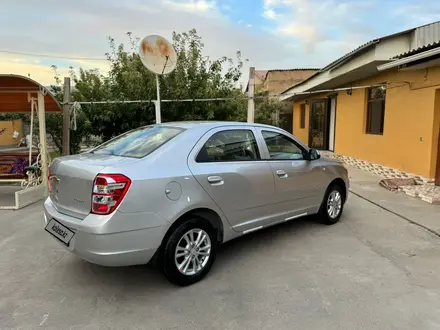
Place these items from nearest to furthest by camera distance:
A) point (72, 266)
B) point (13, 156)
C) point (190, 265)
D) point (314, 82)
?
1. point (190, 265)
2. point (72, 266)
3. point (13, 156)
4. point (314, 82)

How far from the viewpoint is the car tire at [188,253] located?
9.86 feet

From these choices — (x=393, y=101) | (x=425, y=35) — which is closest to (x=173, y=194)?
(x=425, y=35)

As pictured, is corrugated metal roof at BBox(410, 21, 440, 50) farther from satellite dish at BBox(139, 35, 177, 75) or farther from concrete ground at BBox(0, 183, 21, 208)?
concrete ground at BBox(0, 183, 21, 208)

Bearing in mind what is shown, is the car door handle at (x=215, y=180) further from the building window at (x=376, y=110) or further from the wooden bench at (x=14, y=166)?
the building window at (x=376, y=110)

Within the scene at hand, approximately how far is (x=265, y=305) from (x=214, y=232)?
874mm

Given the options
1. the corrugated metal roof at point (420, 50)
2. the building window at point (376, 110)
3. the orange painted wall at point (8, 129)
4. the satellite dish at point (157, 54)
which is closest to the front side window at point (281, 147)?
the satellite dish at point (157, 54)

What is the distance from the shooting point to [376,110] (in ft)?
33.3

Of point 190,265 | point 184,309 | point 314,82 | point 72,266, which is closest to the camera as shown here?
point 184,309

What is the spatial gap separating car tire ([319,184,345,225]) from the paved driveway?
477mm

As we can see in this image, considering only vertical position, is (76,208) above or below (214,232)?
above

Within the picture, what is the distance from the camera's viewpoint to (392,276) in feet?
11.1

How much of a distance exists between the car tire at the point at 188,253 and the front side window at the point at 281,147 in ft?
4.52

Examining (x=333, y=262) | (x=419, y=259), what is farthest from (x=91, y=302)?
(x=419, y=259)

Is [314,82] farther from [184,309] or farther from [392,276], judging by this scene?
[184,309]
